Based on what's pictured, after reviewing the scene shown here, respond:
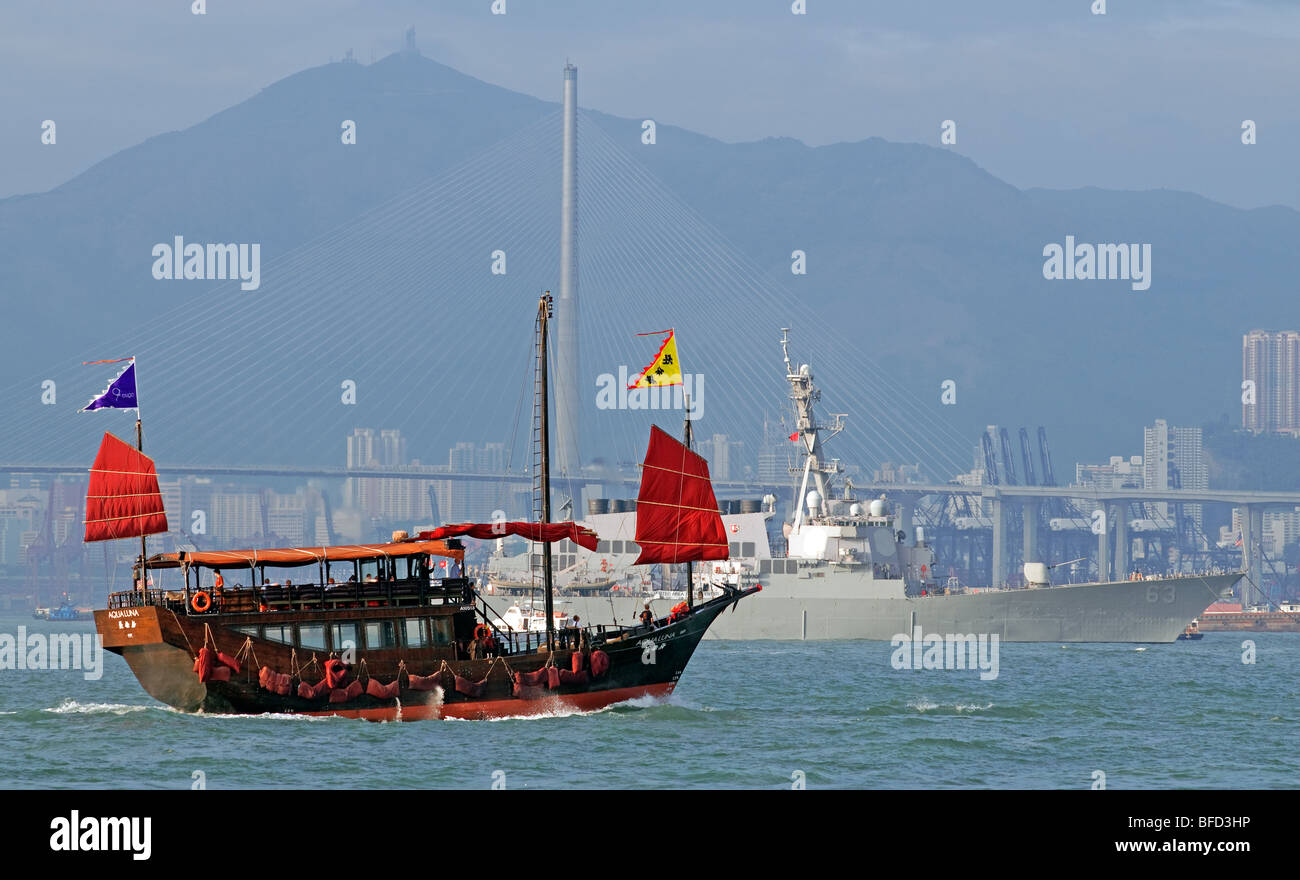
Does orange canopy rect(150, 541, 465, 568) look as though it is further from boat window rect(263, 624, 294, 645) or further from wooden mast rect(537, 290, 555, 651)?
wooden mast rect(537, 290, 555, 651)

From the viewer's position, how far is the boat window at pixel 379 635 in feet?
124

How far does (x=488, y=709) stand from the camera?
125ft

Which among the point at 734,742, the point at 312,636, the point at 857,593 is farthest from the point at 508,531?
the point at 857,593

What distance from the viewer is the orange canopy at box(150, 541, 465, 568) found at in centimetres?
3738

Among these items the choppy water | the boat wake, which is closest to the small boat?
the choppy water

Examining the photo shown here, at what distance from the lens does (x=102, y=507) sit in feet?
134

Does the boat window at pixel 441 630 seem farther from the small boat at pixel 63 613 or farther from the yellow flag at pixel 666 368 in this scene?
the small boat at pixel 63 613

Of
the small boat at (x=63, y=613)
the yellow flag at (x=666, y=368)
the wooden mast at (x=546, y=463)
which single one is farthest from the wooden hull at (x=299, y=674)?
the small boat at (x=63, y=613)

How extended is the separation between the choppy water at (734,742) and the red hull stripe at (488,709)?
1.59 ft

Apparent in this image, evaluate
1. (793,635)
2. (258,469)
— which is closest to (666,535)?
(793,635)

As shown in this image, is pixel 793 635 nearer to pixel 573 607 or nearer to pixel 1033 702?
pixel 573 607

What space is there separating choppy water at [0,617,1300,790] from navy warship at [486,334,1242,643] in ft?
94.2
